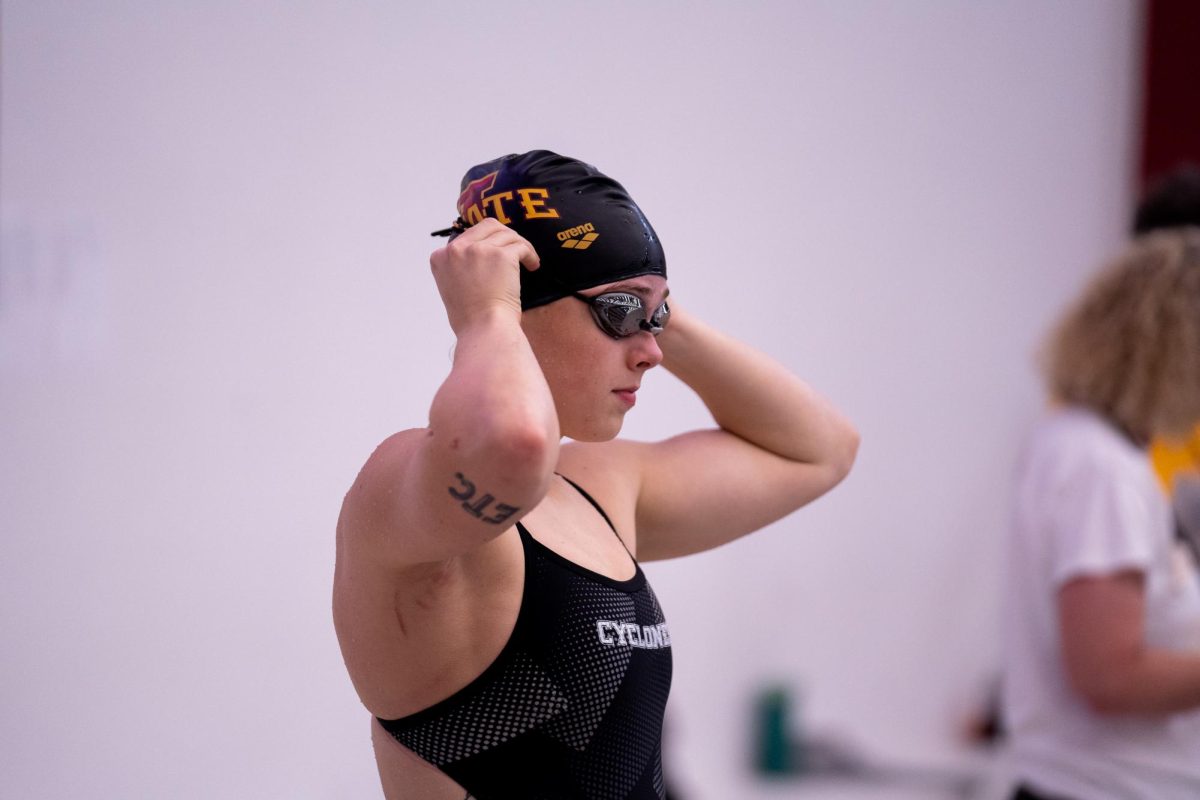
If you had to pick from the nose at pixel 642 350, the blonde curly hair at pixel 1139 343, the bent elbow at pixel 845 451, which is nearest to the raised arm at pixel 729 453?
the bent elbow at pixel 845 451

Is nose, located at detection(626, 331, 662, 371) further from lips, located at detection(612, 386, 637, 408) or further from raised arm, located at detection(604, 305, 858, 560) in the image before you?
raised arm, located at detection(604, 305, 858, 560)

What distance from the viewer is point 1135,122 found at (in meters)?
6.12

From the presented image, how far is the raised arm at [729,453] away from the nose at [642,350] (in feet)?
1.00

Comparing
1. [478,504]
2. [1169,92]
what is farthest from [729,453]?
[1169,92]


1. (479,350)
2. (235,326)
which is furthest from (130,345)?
(479,350)

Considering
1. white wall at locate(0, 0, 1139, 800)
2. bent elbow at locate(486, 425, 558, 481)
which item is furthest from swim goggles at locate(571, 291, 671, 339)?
white wall at locate(0, 0, 1139, 800)

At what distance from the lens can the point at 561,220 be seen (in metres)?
1.49

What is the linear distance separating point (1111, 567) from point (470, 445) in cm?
168

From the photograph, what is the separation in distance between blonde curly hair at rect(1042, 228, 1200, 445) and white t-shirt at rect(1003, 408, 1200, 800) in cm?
7

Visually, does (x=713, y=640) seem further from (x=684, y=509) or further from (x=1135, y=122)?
(x=1135, y=122)

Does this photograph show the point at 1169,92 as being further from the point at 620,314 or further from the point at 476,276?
the point at 476,276

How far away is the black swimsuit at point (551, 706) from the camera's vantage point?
56.5 inches

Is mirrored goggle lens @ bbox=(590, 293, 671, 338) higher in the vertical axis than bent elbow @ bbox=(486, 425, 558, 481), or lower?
higher

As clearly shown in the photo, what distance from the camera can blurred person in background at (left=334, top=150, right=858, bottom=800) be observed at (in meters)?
1.20
